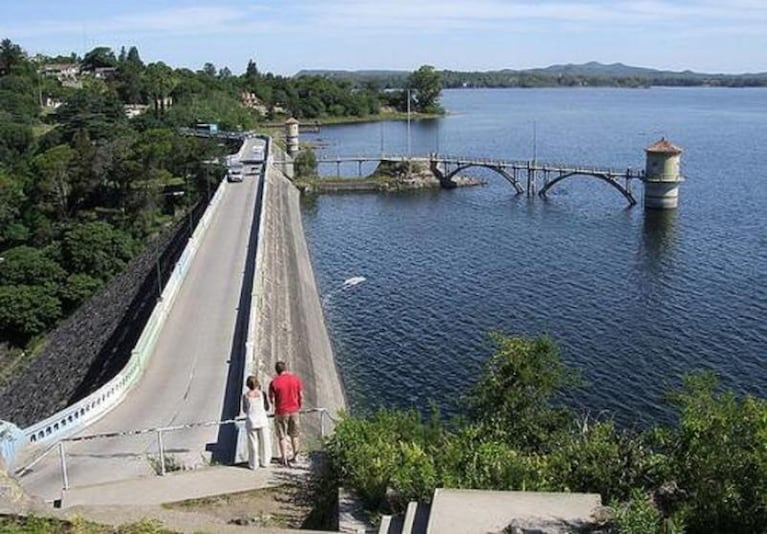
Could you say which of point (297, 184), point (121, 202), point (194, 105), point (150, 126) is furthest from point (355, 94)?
point (121, 202)

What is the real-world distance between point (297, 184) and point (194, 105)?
47.4 meters

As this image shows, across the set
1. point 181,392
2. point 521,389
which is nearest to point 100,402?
point 181,392

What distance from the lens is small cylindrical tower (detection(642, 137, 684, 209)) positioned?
62438mm

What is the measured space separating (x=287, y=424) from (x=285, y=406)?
0.28 meters

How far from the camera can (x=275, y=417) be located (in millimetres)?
13117

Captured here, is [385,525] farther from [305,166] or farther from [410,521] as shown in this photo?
[305,166]

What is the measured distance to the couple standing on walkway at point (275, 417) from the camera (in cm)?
→ 1271

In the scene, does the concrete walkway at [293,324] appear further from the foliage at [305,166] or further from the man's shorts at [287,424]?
the foliage at [305,166]

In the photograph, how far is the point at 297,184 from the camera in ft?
256

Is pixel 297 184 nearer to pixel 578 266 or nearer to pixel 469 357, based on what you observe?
pixel 578 266

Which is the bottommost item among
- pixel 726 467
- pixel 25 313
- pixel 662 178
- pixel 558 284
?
pixel 25 313

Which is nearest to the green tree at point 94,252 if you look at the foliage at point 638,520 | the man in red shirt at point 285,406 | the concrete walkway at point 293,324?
the concrete walkway at point 293,324

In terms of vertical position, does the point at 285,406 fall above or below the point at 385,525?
above

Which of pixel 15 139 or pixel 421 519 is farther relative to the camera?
pixel 15 139
